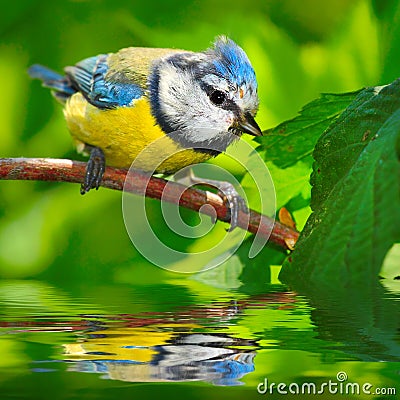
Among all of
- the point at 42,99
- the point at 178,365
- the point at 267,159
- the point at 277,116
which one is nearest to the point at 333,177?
the point at 178,365

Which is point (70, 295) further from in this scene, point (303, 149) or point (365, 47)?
point (365, 47)

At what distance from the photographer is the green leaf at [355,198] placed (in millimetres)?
559

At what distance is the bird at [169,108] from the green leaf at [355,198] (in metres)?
0.70

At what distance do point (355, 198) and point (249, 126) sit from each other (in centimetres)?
97

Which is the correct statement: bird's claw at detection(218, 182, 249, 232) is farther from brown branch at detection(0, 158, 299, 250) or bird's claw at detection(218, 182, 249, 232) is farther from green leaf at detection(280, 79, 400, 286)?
green leaf at detection(280, 79, 400, 286)

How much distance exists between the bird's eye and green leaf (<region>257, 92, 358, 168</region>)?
0.38 metres

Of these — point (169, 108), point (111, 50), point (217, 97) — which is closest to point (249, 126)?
point (217, 97)

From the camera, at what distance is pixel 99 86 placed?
6.17 feet

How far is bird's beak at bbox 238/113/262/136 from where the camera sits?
5.32 feet

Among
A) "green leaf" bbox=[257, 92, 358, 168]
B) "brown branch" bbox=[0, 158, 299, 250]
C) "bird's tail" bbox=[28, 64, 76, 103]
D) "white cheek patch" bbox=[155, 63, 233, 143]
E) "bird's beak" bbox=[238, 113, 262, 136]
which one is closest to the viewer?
"green leaf" bbox=[257, 92, 358, 168]

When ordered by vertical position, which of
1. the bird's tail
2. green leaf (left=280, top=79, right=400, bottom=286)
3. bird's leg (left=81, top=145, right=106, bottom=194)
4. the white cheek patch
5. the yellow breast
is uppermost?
the bird's tail

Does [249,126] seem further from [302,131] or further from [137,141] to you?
[302,131]

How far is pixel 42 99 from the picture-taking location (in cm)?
225

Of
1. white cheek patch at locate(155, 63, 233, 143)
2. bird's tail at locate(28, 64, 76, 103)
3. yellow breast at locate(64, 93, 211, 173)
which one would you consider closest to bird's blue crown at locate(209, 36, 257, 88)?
white cheek patch at locate(155, 63, 233, 143)
